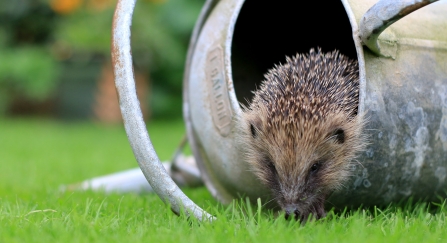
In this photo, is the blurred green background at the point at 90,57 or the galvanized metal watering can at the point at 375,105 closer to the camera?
the galvanized metal watering can at the point at 375,105

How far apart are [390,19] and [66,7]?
28.0 ft

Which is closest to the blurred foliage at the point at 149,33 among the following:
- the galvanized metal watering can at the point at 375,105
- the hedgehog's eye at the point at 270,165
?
the galvanized metal watering can at the point at 375,105

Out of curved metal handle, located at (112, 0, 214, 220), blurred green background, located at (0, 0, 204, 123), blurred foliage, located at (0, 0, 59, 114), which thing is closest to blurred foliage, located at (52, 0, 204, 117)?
blurred green background, located at (0, 0, 204, 123)

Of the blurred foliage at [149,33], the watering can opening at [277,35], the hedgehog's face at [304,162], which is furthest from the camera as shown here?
the blurred foliage at [149,33]

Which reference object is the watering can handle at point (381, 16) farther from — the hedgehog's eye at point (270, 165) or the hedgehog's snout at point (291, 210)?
the hedgehog's snout at point (291, 210)

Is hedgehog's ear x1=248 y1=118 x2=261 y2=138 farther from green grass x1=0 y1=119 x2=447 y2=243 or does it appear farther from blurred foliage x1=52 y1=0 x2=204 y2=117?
blurred foliage x1=52 y1=0 x2=204 y2=117

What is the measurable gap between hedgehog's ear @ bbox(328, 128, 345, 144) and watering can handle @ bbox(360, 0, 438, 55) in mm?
437

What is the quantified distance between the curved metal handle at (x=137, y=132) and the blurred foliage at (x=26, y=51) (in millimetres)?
8016

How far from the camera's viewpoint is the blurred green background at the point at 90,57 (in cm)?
1031

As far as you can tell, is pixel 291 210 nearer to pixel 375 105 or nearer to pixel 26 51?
pixel 375 105

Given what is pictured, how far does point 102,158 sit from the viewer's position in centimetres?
657

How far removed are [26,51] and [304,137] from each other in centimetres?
947

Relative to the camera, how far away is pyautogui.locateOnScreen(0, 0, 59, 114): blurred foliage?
10.7m

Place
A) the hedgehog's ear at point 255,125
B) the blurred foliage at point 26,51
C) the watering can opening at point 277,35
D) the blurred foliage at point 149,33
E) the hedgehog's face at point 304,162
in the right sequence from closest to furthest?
the hedgehog's face at point 304,162
the hedgehog's ear at point 255,125
the watering can opening at point 277,35
the blurred foliage at point 149,33
the blurred foliage at point 26,51
